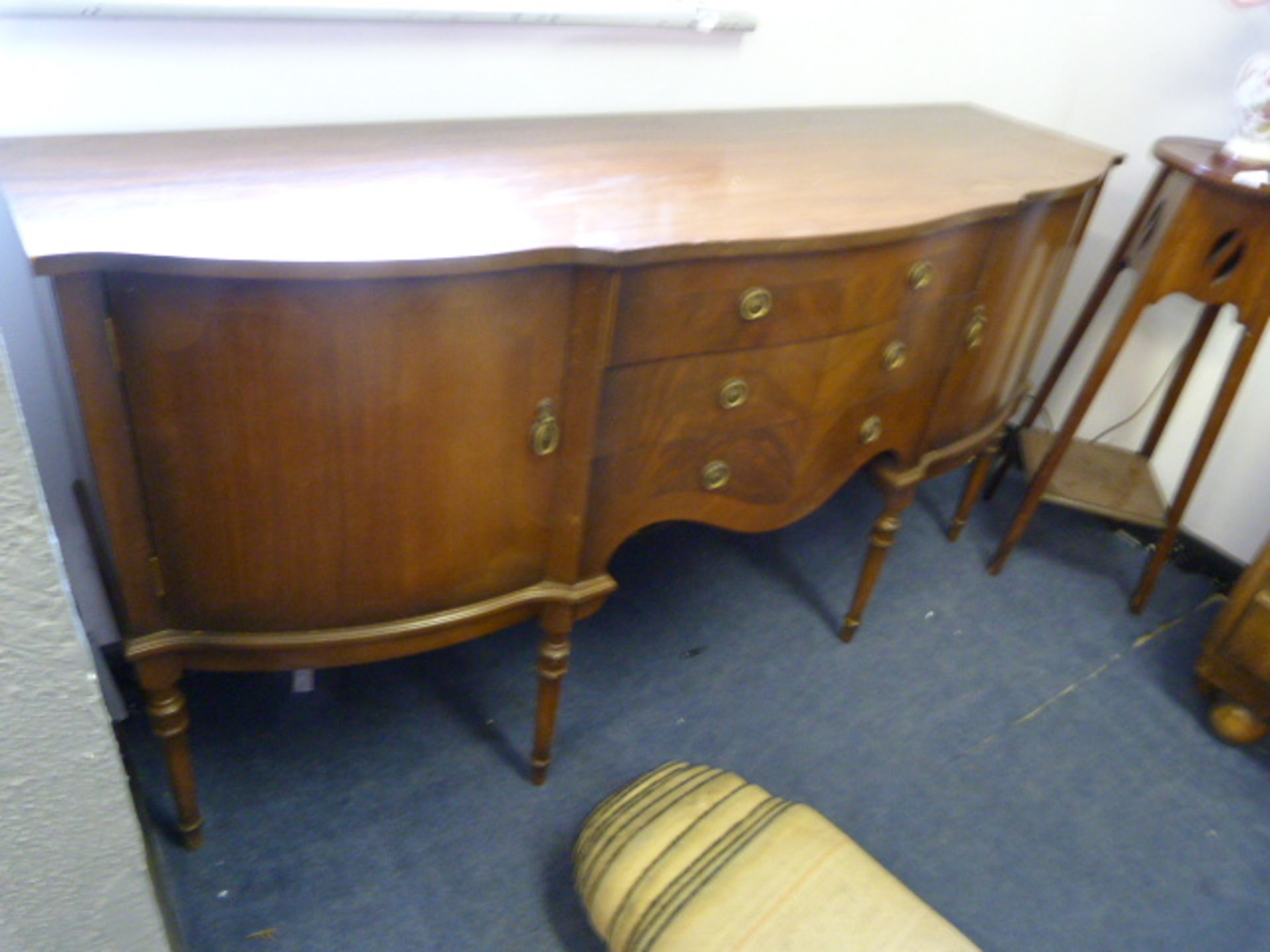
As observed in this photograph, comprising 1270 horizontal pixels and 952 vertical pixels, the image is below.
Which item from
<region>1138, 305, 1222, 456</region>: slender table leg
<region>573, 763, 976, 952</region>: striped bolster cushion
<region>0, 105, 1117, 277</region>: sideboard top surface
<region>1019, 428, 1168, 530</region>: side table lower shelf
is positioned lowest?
<region>573, 763, 976, 952</region>: striped bolster cushion

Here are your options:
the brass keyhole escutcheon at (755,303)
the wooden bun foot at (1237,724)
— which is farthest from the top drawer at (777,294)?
the wooden bun foot at (1237,724)

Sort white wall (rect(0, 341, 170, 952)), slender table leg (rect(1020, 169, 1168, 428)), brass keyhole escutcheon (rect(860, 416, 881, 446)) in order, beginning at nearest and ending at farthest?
white wall (rect(0, 341, 170, 952)) → brass keyhole escutcheon (rect(860, 416, 881, 446)) → slender table leg (rect(1020, 169, 1168, 428))

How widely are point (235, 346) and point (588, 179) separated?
50cm

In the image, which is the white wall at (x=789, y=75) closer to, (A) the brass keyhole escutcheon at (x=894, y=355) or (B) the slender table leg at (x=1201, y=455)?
(B) the slender table leg at (x=1201, y=455)

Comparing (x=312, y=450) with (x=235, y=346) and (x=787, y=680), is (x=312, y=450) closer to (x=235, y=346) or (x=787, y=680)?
(x=235, y=346)

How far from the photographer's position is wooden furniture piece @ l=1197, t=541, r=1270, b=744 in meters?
1.63

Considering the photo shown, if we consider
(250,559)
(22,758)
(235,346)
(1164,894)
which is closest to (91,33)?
(235,346)

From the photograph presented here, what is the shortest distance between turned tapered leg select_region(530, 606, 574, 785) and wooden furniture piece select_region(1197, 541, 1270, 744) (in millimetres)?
1206

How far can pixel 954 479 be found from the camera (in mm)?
2342

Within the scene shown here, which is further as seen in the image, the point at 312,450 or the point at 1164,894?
the point at 1164,894

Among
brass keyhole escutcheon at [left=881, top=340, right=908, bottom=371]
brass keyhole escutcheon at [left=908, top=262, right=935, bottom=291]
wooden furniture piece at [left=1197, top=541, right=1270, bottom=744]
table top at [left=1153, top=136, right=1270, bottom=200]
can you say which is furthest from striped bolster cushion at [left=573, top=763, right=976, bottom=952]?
table top at [left=1153, top=136, right=1270, bottom=200]

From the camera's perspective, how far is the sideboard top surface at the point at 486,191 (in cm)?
84

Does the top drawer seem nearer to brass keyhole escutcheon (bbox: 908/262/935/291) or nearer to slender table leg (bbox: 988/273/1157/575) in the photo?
brass keyhole escutcheon (bbox: 908/262/935/291)

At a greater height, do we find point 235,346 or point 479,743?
point 235,346
